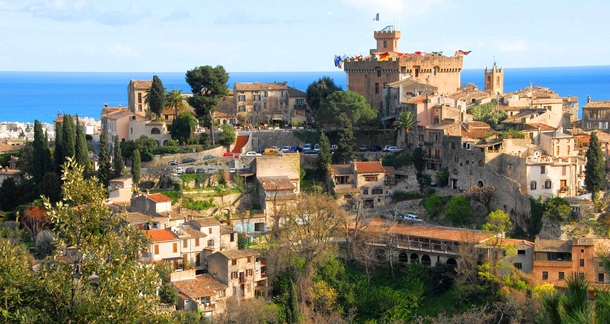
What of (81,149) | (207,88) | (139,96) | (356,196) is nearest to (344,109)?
(356,196)

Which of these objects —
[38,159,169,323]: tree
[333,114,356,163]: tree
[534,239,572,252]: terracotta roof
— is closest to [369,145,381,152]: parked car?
[333,114,356,163]: tree

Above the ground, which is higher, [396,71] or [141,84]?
[396,71]

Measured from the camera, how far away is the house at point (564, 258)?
128 ft

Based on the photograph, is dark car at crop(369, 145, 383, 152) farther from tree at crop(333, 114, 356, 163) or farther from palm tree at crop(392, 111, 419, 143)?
tree at crop(333, 114, 356, 163)

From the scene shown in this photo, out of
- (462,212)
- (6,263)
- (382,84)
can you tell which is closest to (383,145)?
(382,84)

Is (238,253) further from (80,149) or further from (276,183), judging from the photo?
(80,149)

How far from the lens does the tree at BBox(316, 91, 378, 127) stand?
54625 millimetres

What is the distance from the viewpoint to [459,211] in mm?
46438

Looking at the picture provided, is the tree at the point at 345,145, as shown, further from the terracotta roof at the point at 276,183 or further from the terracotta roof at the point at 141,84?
the terracotta roof at the point at 141,84

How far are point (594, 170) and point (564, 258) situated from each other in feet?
20.5

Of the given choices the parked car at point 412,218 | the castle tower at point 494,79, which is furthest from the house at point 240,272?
the castle tower at point 494,79

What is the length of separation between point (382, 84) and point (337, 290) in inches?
920

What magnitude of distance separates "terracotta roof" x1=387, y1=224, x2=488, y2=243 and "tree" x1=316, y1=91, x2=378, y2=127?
35.6ft

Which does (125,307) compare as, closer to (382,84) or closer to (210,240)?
(210,240)
